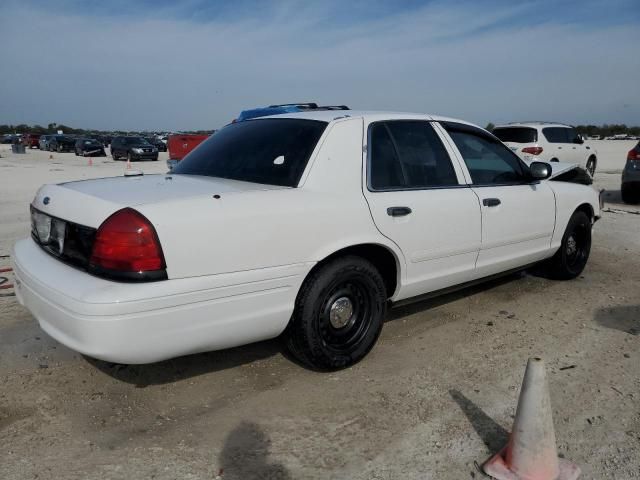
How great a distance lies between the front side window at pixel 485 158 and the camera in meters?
4.10

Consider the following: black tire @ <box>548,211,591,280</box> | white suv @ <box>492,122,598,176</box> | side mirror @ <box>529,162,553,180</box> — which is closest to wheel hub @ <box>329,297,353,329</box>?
side mirror @ <box>529,162,553,180</box>

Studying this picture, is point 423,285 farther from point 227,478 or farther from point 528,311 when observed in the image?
point 227,478

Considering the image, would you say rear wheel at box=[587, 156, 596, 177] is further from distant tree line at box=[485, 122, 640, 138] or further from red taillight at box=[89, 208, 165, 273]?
distant tree line at box=[485, 122, 640, 138]

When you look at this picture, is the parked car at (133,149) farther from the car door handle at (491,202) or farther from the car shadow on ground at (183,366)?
the car door handle at (491,202)

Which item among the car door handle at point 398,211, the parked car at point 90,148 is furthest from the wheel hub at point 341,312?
the parked car at point 90,148

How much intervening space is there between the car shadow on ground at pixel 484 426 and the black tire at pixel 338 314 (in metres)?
0.68

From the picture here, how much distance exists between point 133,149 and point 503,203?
92.6 ft

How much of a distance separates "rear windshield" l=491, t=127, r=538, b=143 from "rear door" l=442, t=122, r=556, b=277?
9199 mm

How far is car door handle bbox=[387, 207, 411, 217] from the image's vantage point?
3375mm

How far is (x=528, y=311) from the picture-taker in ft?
14.9

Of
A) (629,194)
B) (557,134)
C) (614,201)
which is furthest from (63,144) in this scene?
(629,194)

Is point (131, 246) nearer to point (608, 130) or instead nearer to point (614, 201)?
point (614, 201)

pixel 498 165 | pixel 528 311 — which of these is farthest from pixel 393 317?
pixel 498 165

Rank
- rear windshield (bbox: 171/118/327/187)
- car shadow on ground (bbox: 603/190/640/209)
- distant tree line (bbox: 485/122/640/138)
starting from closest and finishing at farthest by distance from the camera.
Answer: rear windshield (bbox: 171/118/327/187) < car shadow on ground (bbox: 603/190/640/209) < distant tree line (bbox: 485/122/640/138)
